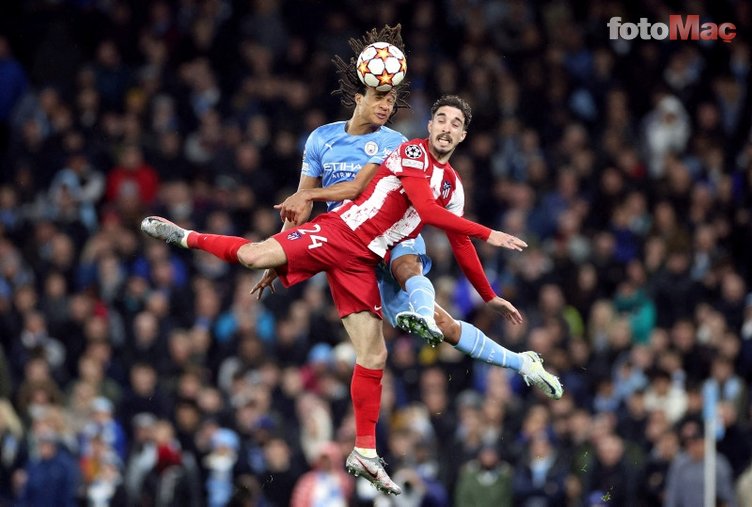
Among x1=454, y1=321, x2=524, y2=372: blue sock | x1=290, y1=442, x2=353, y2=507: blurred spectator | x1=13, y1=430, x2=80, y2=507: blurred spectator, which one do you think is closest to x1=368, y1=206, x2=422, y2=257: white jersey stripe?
x1=454, y1=321, x2=524, y2=372: blue sock

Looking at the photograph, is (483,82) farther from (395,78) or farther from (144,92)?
(395,78)

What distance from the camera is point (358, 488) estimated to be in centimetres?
1458

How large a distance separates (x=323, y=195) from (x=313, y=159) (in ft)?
1.44

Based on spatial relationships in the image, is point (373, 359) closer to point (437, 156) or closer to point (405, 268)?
point (405, 268)

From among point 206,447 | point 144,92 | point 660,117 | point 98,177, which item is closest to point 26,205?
point 98,177

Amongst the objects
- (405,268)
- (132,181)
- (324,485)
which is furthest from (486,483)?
(132,181)

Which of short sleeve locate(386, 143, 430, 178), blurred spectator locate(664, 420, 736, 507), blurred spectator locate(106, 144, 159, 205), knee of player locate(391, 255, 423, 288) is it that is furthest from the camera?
blurred spectator locate(106, 144, 159, 205)

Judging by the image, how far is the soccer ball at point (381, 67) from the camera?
9.91 meters

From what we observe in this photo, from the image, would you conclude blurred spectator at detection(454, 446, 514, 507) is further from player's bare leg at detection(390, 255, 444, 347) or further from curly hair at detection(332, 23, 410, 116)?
curly hair at detection(332, 23, 410, 116)

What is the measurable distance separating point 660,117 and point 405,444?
6.11 metres

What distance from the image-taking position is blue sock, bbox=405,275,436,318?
31.4 ft

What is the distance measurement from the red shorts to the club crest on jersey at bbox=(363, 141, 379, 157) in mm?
461

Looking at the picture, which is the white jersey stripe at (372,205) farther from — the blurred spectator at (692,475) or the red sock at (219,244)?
the blurred spectator at (692,475)
